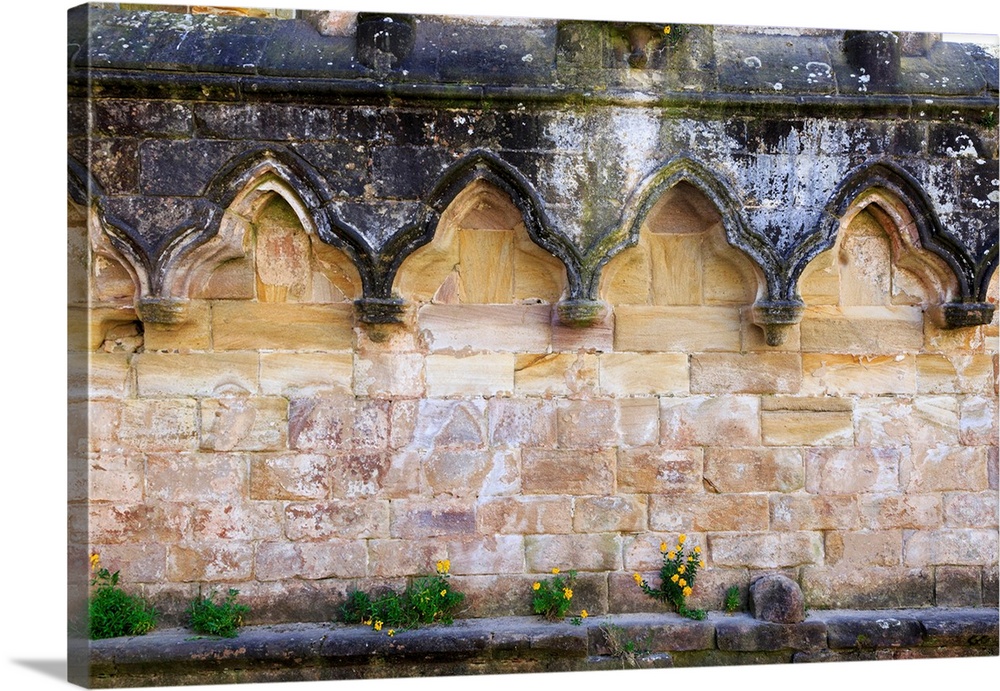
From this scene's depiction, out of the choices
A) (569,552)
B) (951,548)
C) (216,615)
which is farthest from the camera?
(951,548)

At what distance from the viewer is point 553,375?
15.9ft

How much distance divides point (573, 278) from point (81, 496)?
116 inches

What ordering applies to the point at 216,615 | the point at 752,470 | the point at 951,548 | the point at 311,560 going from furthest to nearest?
1. the point at 951,548
2. the point at 752,470
3. the point at 311,560
4. the point at 216,615

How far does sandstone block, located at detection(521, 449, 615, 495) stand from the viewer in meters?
4.82

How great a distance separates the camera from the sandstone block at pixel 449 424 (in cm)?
478

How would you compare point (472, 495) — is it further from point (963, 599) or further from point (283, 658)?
point (963, 599)

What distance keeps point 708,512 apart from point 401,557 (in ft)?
5.84

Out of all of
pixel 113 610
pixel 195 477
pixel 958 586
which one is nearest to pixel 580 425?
pixel 195 477

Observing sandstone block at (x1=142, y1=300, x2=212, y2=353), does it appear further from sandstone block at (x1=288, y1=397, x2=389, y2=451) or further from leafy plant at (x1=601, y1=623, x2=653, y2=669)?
leafy plant at (x1=601, y1=623, x2=653, y2=669)

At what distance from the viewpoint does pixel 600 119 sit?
467 cm

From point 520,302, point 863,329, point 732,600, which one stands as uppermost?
point 520,302

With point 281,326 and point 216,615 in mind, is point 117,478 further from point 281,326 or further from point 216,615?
point 281,326

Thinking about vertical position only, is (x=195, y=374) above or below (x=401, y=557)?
above

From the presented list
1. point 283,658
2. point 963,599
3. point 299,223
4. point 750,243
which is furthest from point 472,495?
point 963,599
